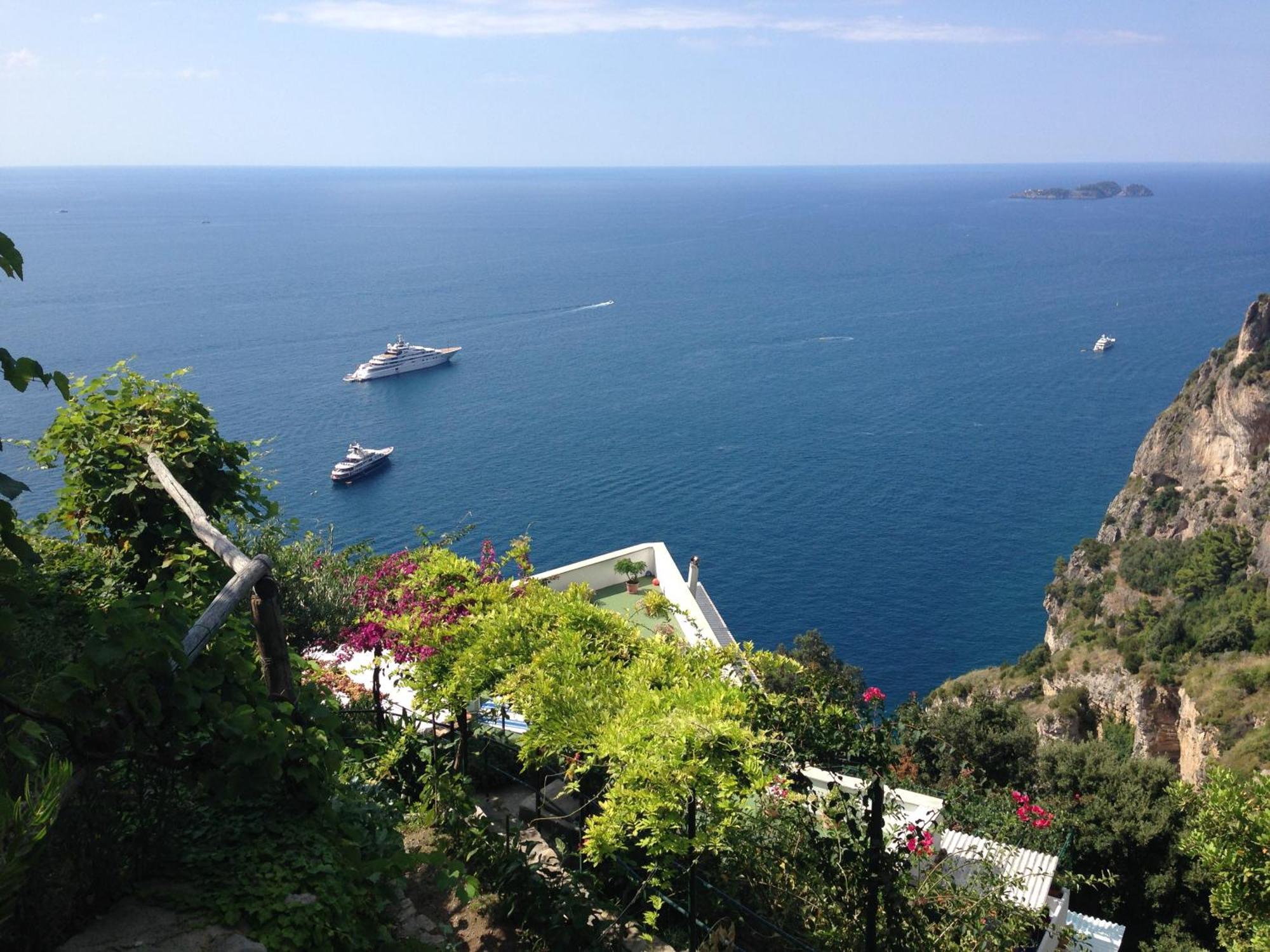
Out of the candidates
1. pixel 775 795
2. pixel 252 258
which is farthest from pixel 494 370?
A: pixel 775 795

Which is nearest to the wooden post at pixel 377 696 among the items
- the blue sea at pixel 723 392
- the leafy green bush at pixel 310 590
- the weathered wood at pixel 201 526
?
the weathered wood at pixel 201 526

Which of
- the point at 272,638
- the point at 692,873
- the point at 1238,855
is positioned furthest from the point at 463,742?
the point at 1238,855

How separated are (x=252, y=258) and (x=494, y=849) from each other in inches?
4903

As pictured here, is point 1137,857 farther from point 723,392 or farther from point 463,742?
point 723,392

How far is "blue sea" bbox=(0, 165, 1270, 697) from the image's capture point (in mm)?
45969

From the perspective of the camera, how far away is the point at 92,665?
3.11 meters

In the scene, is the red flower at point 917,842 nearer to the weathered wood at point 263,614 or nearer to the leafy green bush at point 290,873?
the leafy green bush at point 290,873

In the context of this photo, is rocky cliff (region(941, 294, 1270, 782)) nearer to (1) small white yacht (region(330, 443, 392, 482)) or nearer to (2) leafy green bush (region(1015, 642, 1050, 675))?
(2) leafy green bush (region(1015, 642, 1050, 675))

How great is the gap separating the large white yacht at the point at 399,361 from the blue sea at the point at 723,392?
3.50 ft

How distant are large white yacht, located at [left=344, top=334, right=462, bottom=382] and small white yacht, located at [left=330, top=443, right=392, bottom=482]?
15.9 m

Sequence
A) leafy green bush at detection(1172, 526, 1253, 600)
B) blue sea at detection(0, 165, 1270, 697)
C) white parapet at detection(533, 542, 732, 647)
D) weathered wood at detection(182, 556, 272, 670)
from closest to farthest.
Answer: weathered wood at detection(182, 556, 272, 670) → white parapet at detection(533, 542, 732, 647) → leafy green bush at detection(1172, 526, 1253, 600) → blue sea at detection(0, 165, 1270, 697)

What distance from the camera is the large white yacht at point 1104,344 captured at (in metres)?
84.9

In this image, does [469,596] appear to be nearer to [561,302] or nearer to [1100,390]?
[1100,390]

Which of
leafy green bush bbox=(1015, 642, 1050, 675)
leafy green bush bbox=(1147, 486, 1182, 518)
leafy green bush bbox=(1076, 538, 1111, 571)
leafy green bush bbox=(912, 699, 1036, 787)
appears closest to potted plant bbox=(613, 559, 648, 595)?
leafy green bush bbox=(912, 699, 1036, 787)
